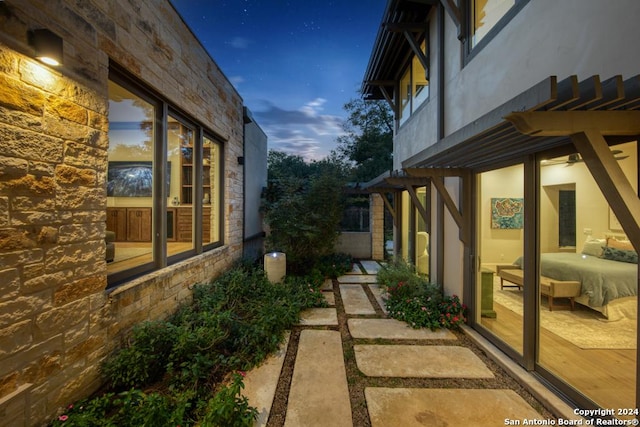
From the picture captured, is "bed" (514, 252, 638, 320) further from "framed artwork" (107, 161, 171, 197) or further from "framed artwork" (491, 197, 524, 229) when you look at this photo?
"framed artwork" (107, 161, 171, 197)

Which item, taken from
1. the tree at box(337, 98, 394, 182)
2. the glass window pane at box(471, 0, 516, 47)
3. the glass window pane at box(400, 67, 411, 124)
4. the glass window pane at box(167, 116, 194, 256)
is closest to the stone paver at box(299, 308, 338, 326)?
the glass window pane at box(167, 116, 194, 256)

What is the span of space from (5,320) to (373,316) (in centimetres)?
383

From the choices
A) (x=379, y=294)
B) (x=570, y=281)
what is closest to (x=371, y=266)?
(x=379, y=294)

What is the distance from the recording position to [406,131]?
596 cm

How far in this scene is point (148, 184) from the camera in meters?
3.21

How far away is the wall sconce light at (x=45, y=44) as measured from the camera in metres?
1.71

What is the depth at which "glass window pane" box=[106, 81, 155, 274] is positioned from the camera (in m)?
2.67

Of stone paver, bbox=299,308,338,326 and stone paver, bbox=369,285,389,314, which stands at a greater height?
stone paver, bbox=369,285,389,314

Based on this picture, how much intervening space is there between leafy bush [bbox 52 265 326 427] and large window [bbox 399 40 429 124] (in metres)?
4.49

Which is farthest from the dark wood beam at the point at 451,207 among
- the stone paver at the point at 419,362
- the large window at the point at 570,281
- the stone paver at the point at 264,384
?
the stone paver at the point at 264,384

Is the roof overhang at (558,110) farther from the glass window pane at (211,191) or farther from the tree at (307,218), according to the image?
the tree at (307,218)

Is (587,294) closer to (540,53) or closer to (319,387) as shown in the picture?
(540,53)

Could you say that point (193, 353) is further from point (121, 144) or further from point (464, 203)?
point (464, 203)

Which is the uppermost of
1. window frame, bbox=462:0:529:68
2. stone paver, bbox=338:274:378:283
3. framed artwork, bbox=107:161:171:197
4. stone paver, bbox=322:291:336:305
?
window frame, bbox=462:0:529:68
